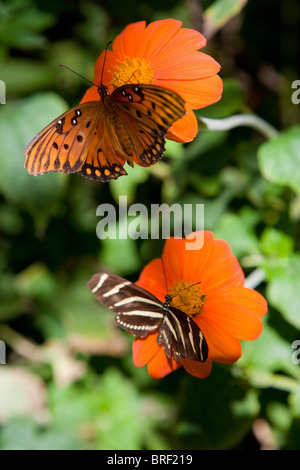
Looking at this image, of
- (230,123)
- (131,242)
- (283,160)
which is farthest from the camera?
(131,242)

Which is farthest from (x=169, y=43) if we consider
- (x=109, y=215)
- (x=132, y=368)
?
(x=132, y=368)

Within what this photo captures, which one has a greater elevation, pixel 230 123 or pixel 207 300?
pixel 230 123

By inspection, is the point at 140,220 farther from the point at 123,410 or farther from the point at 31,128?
the point at 123,410

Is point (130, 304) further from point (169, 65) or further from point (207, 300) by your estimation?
point (169, 65)

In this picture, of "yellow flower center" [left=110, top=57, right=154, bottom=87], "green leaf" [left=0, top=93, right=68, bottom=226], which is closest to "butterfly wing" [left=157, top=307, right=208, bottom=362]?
"yellow flower center" [left=110, top=57, right=154, bottom=87]

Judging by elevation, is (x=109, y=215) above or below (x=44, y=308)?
above

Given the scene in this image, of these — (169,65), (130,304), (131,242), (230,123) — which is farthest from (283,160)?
(131,242)

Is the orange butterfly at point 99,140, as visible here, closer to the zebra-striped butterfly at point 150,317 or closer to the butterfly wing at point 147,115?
the butterfly wing at point 147,115
